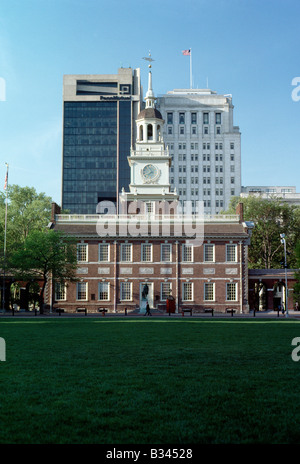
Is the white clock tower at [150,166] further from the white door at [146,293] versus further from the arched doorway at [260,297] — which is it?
the arched doorway at [260,297]

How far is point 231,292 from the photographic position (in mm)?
53750

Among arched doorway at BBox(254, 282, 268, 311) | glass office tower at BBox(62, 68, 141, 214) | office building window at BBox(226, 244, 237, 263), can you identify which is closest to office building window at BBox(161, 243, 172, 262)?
office building window at BBox(226, 244, 237, 263)

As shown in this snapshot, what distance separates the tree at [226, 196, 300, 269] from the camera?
239 ft

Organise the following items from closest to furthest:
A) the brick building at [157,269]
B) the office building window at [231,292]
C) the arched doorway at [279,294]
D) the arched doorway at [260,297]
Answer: the brick building at [157,269]
the office building window at [231,292]
the arched doorway at [260,297]
the arched doorway at [279,294]

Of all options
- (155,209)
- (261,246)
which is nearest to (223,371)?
(155,209)

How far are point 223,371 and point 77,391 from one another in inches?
155

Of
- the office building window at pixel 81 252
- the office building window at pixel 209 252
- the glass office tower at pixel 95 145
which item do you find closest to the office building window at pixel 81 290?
the office building window at pixel 81 252

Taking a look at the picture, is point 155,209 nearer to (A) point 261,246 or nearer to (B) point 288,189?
(A) point 261,246

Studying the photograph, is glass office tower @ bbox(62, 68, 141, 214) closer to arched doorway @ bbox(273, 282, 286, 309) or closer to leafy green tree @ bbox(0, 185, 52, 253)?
leafy green tree @ bbox(0, 185, 52, 253)

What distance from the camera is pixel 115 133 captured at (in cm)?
14300

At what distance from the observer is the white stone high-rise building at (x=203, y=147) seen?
140375 millimetres

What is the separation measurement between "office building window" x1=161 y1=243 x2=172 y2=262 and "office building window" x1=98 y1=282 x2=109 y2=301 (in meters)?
6.79

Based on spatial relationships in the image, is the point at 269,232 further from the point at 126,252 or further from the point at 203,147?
the point at 203,147

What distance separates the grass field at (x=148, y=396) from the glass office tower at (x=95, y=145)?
12635cm
